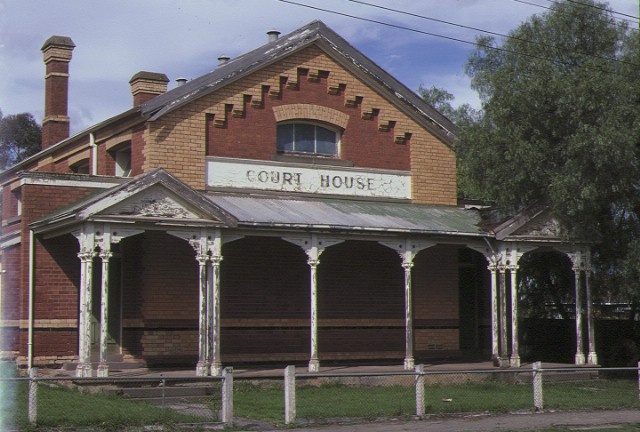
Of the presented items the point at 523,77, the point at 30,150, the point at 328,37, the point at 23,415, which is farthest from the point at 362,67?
the point at 30,150

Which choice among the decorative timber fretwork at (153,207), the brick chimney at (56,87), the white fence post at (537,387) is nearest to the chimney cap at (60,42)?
the brick chimney at (56,87)

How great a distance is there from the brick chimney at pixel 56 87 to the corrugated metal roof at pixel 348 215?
9.62m

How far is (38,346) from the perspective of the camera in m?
21.2

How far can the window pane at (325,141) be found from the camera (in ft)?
79.8

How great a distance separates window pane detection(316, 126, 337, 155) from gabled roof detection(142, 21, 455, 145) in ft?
5.25

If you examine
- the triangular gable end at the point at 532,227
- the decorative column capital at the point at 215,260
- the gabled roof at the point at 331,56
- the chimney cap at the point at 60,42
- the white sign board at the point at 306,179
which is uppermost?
the chimney cap at the point at 60,42

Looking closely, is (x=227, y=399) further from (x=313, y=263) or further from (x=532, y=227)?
(x=532, y=227)

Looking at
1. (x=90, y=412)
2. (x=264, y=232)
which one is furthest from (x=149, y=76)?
(x=90, y=412)

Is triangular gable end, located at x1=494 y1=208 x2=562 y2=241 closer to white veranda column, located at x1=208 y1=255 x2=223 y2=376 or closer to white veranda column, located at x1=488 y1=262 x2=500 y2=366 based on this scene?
white veranda column, located at x1=488 y1=262 x2=500 y2=366

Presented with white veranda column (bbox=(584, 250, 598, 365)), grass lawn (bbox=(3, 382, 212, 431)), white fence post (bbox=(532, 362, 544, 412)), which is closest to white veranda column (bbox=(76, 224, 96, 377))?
grass lawn (bbox=(3, 382, 212, 431))

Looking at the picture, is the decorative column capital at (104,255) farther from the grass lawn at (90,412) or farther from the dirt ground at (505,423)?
the dirt ground at (505,423)

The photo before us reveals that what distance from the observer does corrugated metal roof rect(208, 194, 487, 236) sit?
21.1m

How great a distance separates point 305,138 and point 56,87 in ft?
31.6

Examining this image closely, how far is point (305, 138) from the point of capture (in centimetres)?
2416
